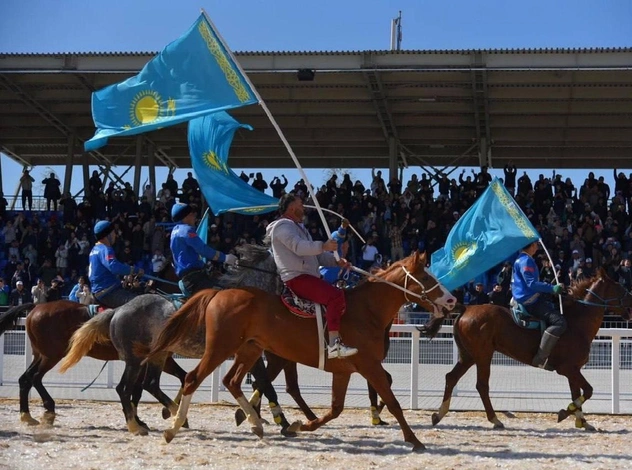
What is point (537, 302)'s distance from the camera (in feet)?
37.3

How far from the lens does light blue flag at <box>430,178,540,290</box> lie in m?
12.9

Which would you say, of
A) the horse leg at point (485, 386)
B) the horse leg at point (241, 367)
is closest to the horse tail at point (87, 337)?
the horse leg at point (241, 367)

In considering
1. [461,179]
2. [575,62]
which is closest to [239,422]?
[575,62]

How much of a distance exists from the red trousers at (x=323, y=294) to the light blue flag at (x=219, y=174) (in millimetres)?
2091

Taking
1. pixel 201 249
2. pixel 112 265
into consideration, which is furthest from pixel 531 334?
pixel 112 265

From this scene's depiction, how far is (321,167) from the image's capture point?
3228 centimetres

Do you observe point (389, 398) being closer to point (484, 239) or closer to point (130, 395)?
point (130, 395)

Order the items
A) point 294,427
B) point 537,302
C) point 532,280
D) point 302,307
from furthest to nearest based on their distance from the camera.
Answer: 1. point 537,302
2. point 532,280
3. point 294,427
4. point 302,307

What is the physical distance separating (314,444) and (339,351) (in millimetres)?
1078

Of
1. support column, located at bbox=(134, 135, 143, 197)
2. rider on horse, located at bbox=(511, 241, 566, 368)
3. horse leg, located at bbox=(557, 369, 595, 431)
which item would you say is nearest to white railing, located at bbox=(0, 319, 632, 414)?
horse leg, located at bbox=(557, 369, 595, 431)

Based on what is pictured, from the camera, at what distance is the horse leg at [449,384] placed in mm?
11109

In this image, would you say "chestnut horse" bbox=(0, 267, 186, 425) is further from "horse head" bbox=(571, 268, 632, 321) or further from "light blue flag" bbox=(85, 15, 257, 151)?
"horse head" bbox=(571, 268, 632, 321)

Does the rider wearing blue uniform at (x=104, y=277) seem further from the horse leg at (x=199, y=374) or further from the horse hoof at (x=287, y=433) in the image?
the horse hoof at (x=287, y=433)

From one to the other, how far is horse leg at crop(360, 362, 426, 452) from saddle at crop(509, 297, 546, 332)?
3.08m
